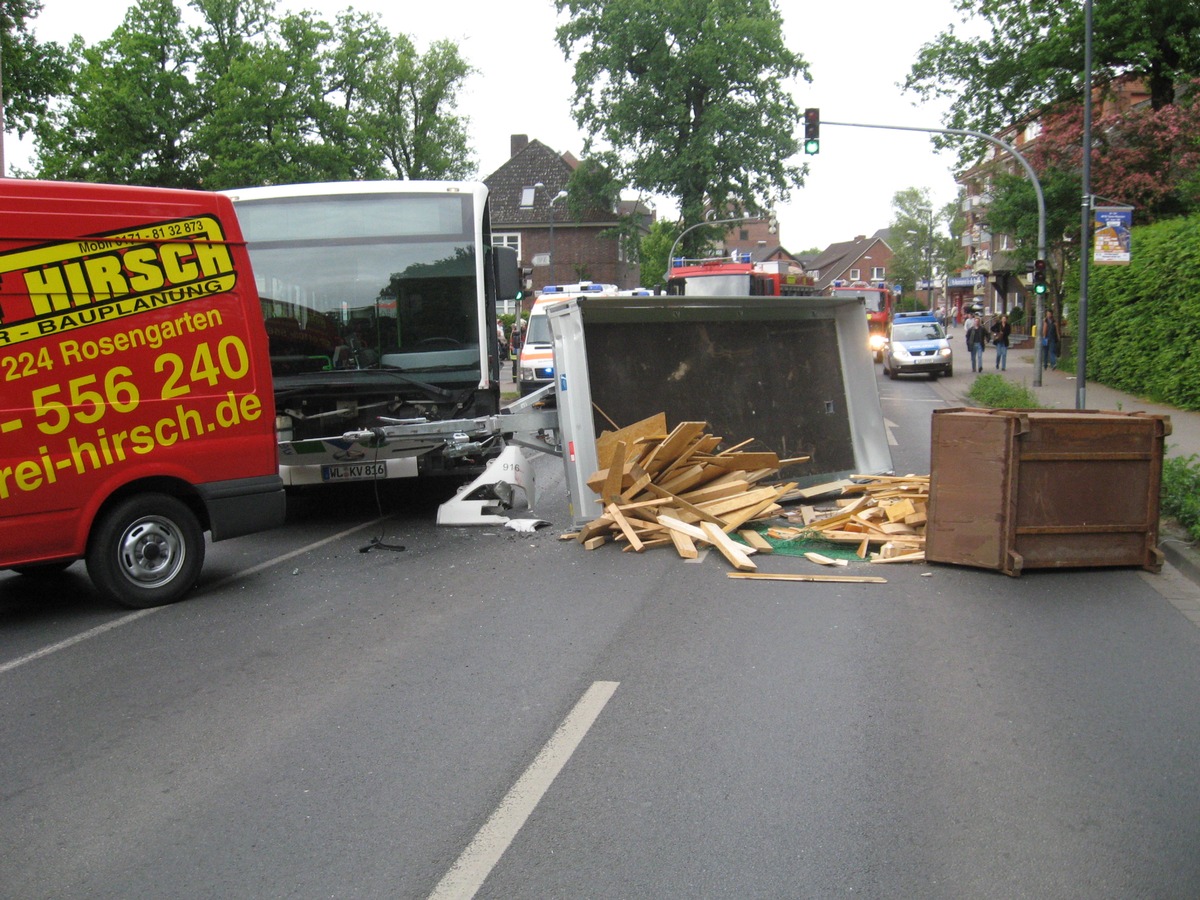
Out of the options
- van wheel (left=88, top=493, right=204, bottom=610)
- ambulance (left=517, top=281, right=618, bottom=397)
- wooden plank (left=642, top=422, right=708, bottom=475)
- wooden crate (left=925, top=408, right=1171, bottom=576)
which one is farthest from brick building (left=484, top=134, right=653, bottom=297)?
van wheel (left=88, top=493, right=204, bottom=610)

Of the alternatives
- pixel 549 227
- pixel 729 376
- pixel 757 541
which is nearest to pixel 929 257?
pixel 549 227

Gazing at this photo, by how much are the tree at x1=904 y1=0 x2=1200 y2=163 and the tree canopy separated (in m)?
23.4

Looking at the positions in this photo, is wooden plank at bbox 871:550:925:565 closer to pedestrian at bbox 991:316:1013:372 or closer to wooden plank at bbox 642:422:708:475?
wooden plank at bbox 642:422:708:475

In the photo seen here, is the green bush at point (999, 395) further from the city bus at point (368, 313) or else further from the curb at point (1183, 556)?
the city bus at point (368, 313)

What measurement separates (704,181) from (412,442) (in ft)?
144

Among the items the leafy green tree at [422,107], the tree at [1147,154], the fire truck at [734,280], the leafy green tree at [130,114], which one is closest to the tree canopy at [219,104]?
the leafy green tree at [130,114]

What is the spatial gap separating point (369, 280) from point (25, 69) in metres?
24.3

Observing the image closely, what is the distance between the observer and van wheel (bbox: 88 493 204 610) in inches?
290

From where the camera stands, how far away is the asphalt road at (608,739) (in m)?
3.74

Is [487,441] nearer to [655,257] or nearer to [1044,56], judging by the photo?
[1044,56]

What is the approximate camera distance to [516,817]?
13.4ft

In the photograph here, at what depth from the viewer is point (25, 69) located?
29203 millimetres

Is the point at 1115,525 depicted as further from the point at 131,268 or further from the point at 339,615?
the point at 131,268

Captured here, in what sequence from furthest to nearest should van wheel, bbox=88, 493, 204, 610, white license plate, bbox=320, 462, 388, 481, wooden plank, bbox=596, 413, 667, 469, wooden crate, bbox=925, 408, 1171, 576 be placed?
white license plate, bbox=320, 462, 388, 481, wooden plank, bbox=596, 413, 667, 469, wooden crate, bbox=925, 408, 1171, 576, van wheel, bbox=88, 493, 204, 610
